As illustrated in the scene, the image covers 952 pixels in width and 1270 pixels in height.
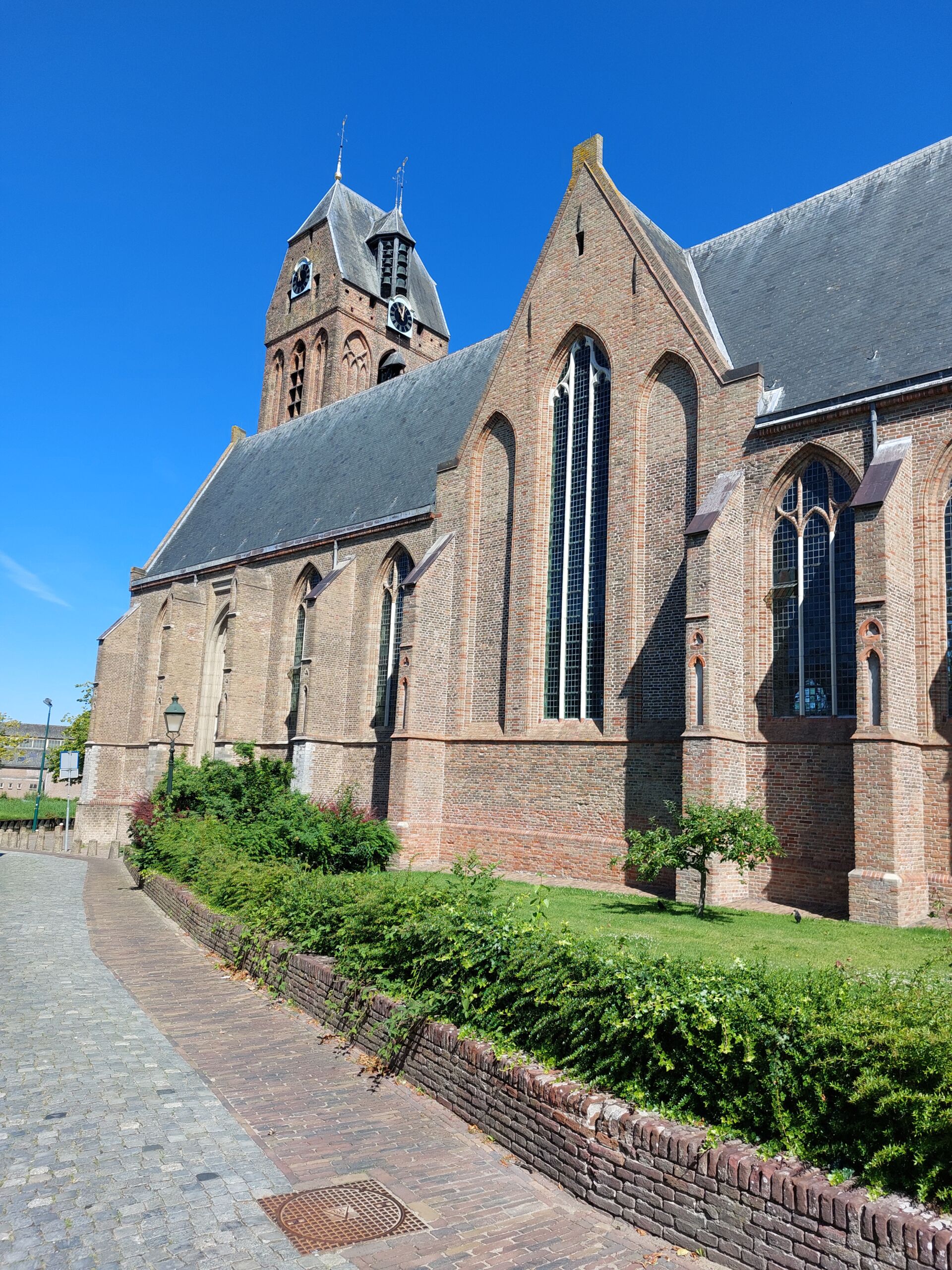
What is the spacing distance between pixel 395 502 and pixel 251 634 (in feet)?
25.2

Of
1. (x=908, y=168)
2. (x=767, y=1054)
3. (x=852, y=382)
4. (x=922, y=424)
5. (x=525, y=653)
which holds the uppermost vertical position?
(x=908, y=168)

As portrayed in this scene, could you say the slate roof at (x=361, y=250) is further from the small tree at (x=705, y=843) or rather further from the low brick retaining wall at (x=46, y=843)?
the small tree at (x=705, y=843)

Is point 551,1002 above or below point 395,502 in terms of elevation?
below

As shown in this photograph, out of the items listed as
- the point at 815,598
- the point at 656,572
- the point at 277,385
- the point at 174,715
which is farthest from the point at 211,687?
the point at 815,598

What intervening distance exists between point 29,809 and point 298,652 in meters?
29.8

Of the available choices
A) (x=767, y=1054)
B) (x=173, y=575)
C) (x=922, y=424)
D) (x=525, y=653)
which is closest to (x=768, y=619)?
(x=922, y=424)

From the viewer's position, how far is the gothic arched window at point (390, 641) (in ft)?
87.5

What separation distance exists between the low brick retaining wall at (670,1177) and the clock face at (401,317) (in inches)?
1746

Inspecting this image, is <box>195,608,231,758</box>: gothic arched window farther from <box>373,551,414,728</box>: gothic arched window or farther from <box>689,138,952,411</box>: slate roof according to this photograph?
<box>689,138,952,411</box>: slate roof

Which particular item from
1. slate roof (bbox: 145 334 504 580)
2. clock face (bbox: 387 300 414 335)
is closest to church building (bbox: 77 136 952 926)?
slate roof (bbox: 145 334 504 580)

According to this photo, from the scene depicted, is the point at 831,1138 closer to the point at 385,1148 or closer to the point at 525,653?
the point at 385,1148

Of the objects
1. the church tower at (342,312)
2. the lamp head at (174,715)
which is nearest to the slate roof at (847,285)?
the lamp head at (174,715)

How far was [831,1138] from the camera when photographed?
16.1 ft

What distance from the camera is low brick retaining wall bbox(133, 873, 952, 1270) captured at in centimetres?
440
